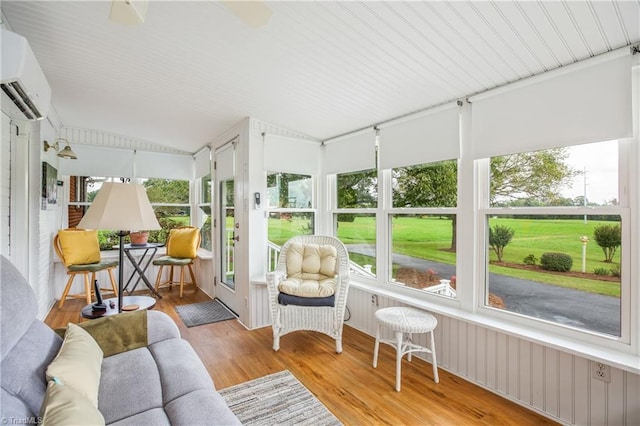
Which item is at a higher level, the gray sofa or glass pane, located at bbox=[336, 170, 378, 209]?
glass pane, located at bbox=[336, 170, 378, 209]

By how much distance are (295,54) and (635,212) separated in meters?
2.36

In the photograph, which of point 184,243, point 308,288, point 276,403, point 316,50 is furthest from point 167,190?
point 276,403

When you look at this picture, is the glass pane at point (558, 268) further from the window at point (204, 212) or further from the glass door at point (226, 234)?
the window at point (204, 212)

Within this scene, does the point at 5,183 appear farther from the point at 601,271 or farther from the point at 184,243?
the point at 601,271

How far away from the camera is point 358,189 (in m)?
3.66

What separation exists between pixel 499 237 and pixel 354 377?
1632mm

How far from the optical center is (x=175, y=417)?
4.13 ft

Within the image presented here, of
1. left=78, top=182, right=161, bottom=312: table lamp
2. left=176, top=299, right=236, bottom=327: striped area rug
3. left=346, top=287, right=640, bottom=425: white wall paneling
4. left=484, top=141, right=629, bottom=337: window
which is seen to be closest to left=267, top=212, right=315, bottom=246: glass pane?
left=176, top=299, right=236, bottom=327: striped area rug

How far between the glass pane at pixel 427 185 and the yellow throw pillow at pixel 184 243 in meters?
3.25

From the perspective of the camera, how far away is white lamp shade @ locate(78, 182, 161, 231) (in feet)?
6.86

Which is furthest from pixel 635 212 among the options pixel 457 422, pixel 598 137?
pixel 457 422

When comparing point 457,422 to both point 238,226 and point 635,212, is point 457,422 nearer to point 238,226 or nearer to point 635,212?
point 635,212

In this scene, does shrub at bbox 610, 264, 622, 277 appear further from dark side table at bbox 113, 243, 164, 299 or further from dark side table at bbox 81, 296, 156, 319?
dark side table at bbox 113, 243, 164, 299

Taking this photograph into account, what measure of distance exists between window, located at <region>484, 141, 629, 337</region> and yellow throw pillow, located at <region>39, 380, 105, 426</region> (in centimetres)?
259
